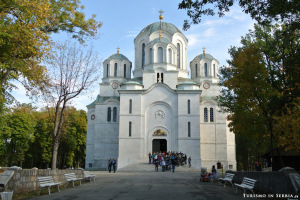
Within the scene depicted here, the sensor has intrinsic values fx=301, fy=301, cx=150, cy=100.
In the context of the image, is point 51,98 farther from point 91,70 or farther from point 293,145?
point 293,145

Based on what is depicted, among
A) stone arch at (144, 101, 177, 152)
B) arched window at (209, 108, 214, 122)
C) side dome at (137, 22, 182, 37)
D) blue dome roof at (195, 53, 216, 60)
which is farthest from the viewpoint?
side dome at (137, 22, 182, 37)

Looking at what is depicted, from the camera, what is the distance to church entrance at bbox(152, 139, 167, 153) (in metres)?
35.5

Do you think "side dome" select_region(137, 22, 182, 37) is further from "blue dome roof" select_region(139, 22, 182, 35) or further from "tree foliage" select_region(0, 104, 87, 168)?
"tree foliage" select_region(0, 104, 87, 168)

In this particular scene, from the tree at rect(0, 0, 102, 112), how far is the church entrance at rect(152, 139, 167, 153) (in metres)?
22.0

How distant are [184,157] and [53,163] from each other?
17807 millimetres

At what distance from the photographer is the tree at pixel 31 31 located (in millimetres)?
12000

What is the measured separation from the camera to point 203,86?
129ft

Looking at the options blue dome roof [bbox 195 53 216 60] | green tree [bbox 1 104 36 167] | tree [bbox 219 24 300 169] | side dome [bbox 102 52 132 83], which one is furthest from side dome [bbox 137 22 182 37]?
tree [bbox 219 24 300 169]

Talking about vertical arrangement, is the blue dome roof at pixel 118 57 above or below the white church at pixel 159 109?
above

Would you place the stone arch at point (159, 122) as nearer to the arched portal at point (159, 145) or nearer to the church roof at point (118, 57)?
the arched portal at point (159, 145)

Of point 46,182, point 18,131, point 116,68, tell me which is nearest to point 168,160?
point 116,68

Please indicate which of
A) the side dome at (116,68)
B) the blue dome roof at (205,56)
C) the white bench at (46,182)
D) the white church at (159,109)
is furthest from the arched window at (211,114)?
the white bench at (46,182)

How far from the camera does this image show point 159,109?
35.8m

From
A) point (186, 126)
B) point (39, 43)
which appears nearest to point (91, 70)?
point (39, 43)
